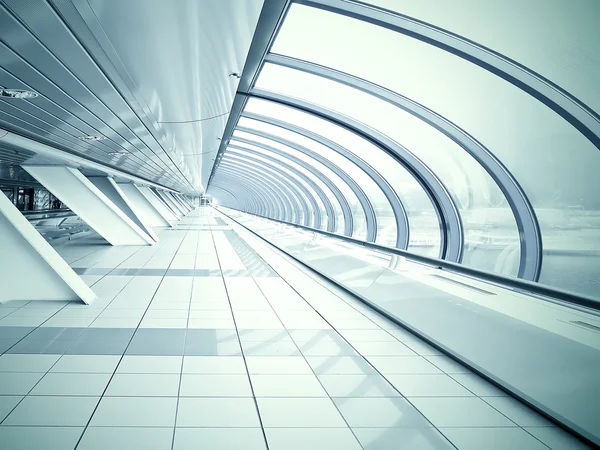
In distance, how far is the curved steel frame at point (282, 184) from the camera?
2180 centimetres

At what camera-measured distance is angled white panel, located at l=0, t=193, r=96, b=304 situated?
17.8 ft

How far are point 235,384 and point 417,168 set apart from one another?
784cm

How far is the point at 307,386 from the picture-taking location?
10.7ft

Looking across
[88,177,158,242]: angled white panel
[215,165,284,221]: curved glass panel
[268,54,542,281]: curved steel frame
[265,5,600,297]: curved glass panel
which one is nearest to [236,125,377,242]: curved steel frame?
[265,5,600,297]: curved glass panel

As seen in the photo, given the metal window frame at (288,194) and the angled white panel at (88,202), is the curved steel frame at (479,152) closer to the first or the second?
the angled white panel at (88,202)

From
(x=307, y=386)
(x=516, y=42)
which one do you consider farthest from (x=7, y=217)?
(x=516, y=42)

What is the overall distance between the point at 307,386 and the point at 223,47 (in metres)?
3.07

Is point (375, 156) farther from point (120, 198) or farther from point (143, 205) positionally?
point (143, 205)

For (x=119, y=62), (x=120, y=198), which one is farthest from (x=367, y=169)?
(x=119, y=62)

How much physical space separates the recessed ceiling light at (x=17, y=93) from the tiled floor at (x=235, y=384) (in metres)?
2.48

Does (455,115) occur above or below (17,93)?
above

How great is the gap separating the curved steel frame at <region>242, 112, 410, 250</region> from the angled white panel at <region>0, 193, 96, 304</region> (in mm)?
6189

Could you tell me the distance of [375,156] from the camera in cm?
1270

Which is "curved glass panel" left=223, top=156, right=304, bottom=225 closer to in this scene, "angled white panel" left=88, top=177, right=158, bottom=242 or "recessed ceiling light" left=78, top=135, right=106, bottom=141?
"angled white panel" left=88, top=177, right=158, bottom=242
